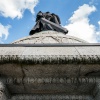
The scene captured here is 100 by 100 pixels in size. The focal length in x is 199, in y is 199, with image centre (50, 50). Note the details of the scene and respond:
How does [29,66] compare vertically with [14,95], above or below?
above

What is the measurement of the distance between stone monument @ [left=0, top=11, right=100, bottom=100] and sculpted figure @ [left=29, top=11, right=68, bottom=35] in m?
4.60

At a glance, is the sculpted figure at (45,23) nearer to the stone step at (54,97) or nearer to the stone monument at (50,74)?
the stone monument at (50,74)

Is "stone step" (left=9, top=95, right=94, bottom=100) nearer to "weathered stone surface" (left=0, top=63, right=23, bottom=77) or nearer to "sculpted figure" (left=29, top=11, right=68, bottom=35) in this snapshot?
"weathered stone surface" (left=0, top=63, right=23, bottom=77)

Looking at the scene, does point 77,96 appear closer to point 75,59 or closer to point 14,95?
point 75,59

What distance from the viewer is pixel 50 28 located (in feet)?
23.8

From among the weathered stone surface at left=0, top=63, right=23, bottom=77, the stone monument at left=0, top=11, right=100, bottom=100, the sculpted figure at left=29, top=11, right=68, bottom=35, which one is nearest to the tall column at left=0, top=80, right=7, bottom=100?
the stone monument at left=0, top=11, right=100, bottom=100

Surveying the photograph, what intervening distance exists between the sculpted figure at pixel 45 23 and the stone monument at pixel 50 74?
181 inches

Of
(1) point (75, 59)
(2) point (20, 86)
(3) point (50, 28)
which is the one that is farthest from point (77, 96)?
(3) point (50, 28)

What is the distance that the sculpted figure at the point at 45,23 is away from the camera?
24.3 ft

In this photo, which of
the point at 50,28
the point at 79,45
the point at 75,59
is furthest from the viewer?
the point at 50,28

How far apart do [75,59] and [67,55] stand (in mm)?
117

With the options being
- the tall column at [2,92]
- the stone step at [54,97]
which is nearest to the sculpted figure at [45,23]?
the stone step at [54,97]

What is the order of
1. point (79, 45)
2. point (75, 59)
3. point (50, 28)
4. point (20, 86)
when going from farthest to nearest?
1. point (50, 28)
2. point (79, 45)
3. point (20, 86)
4. point (75, 59)

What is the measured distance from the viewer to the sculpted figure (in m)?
7.40
